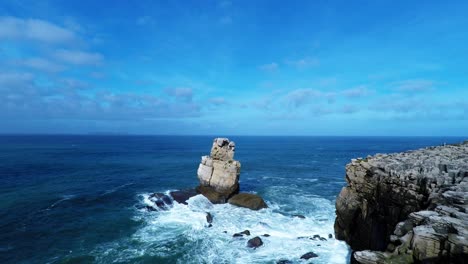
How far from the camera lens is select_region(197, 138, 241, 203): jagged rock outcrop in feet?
155

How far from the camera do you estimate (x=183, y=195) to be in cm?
4844

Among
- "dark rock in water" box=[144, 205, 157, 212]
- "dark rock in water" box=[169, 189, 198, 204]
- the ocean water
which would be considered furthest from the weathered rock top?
"dark rock in water" box=[144, 205, 157, 212]

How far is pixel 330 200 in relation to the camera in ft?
159

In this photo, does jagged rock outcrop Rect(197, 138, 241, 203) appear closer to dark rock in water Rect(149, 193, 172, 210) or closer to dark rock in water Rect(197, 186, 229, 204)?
dark rock in water Rect(197, 186, 229, 204)

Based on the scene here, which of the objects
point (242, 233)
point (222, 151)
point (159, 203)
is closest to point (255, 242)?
point (242, 233)

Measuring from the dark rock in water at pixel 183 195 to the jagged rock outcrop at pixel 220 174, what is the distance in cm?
155

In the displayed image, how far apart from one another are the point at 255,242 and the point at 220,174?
758 inches

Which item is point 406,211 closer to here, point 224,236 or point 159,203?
point 224,236

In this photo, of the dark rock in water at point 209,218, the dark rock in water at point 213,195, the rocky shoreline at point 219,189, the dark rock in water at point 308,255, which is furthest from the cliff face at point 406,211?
the dark rock in water at point 213,195

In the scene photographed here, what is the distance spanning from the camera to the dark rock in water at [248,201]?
142 ft

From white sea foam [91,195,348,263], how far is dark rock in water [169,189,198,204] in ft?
5.41

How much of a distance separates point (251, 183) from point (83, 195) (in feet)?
115

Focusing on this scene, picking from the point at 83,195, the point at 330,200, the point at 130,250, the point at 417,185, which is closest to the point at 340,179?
the point at 330,200

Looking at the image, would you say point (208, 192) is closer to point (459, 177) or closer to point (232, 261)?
point (232, 261)
